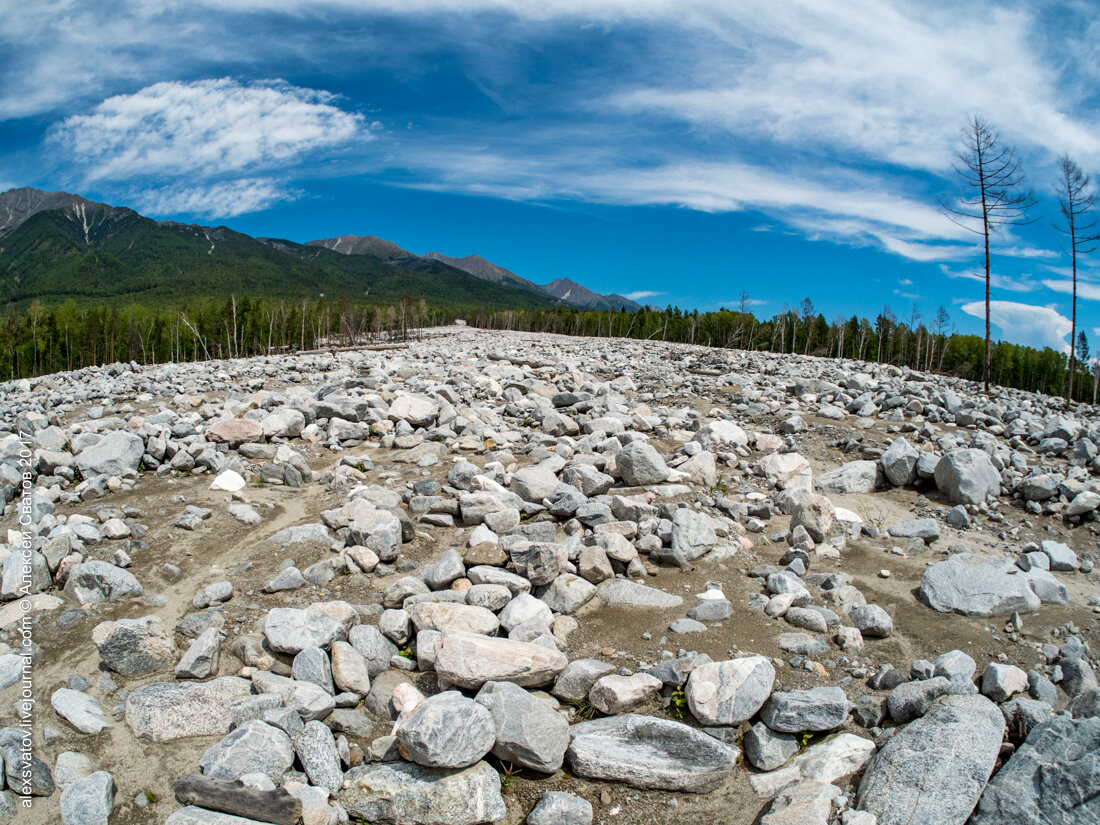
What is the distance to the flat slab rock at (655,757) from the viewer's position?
4.07m

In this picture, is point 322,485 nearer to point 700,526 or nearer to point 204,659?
point 204,659

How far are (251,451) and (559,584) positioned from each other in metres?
6.55

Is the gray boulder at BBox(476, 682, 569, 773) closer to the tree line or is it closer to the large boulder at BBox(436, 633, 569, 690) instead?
the large boulder at BBox(436, 633, 569, 690)

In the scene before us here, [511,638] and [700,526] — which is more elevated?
[700,526]

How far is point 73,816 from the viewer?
3.61m

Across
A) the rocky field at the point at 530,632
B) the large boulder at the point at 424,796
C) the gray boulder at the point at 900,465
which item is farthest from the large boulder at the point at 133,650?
the gray boulder at the point at 900,465

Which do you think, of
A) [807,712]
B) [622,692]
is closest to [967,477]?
[807,712]

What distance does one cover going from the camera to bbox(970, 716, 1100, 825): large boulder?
3391mm

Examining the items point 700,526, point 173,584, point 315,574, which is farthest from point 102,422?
point 700,526

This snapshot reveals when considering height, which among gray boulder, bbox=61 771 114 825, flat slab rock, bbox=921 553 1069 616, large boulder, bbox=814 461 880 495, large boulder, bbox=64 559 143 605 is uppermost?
large boulder, bbox=814 461 880 495

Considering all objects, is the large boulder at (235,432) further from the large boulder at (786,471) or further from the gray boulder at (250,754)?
the large boulder at (786,471)

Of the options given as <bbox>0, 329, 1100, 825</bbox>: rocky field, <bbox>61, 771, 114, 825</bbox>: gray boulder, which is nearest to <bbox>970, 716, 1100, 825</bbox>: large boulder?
<bbox>0, 329, 1100, 825</bbox>: rocky field

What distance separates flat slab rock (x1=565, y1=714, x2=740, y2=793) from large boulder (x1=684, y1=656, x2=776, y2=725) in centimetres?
23

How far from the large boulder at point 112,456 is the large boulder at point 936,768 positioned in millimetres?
9983
